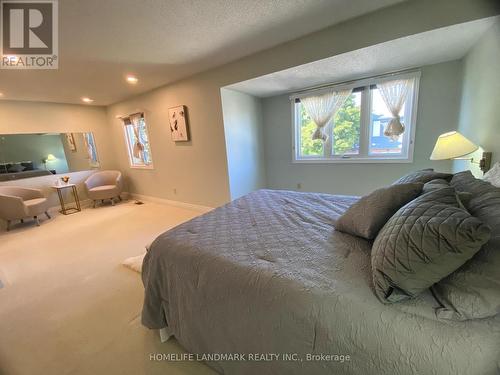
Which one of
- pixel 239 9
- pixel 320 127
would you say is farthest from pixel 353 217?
pixel 320 127

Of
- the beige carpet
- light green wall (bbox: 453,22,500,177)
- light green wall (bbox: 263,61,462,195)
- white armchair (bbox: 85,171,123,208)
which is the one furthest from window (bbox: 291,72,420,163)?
white armchair (bbox: 85,171,123,208)

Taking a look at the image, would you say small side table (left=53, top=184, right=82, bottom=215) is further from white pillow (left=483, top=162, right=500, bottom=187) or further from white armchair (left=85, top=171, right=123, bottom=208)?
white pillow (left=483, top=162, right=500, bottom=187)

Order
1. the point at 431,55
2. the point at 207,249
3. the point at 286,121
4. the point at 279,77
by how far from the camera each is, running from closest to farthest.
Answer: the point at 207,249
the point at 431,55
the point at 279,77
the point at 286,121

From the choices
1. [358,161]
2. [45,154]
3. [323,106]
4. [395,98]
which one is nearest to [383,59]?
[395,98]

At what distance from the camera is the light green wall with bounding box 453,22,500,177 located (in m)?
1.80

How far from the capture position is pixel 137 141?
504 cm

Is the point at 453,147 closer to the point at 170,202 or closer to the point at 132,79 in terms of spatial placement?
the point at 132,79

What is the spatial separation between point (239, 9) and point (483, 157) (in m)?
2.53

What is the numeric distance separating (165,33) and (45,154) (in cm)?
425

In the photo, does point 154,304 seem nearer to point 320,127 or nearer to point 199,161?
point 199,161

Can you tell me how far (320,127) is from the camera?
385 centimetres

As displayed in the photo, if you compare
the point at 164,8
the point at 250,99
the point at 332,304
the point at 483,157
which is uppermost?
the point at 164,8

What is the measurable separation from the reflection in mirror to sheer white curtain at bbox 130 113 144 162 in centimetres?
111

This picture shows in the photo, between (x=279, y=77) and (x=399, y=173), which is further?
(x=399, y=173)
